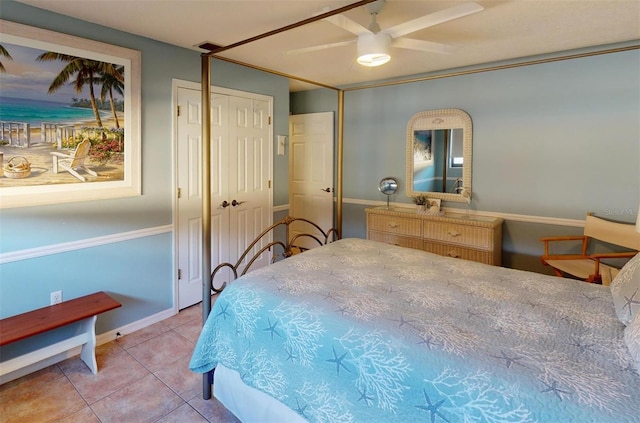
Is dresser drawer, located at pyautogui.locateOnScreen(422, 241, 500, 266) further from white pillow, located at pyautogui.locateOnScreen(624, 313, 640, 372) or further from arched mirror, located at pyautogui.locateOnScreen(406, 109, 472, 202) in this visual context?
white pillow, located at pyautogui.locateOnScreen(624, 313, 640, 372)

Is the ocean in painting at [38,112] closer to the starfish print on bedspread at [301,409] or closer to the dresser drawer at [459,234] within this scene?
the starfish print on bedspread at [301,409]

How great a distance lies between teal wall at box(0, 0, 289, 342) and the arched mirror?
2037 mm

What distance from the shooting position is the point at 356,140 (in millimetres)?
4488

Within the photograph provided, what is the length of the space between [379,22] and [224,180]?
1.99 metres

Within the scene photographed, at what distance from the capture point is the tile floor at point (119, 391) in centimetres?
196

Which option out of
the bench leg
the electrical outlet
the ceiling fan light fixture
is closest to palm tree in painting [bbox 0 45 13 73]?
the electrical outlet

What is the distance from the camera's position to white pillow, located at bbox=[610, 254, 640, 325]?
136 centimetres

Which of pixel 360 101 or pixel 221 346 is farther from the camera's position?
pixel 360 101

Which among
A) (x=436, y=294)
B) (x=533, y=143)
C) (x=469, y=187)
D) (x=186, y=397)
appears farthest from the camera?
(x=469, y=187)

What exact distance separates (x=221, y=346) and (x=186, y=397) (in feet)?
1.96

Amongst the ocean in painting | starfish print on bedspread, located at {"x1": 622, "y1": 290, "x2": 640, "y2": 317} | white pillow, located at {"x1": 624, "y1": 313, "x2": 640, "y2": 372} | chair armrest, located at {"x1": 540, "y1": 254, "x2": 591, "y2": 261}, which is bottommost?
chair armrest, located at {"x1": 540, "y1": 254, "x2": 591, "y2": 261}

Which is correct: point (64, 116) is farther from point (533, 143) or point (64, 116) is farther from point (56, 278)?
point (533, 143)

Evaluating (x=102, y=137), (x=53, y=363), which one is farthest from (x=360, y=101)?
(x=53, y=363)

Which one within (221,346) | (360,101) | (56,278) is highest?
(360,101)
